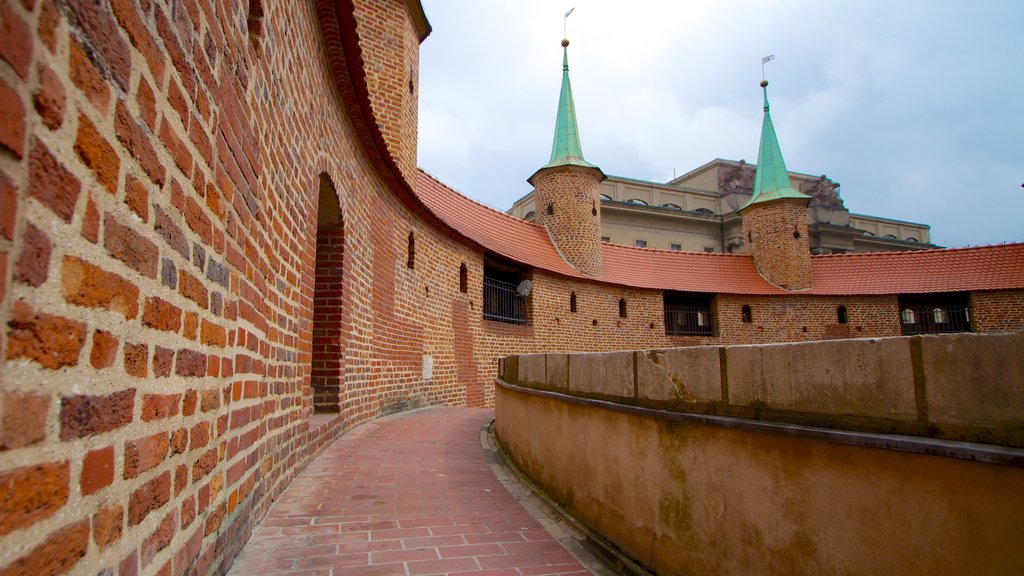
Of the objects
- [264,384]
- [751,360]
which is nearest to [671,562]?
[751,360]

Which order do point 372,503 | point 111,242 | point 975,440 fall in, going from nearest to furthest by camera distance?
point 111,242 → point 975,440 → point 372,503

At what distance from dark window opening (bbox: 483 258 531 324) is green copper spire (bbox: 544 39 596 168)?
688 cm

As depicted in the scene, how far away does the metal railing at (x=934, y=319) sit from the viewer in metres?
23.0

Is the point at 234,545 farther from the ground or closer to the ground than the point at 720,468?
closer to the ground

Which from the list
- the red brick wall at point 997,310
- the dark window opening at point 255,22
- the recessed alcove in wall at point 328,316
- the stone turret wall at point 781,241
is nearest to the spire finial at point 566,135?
the stone turret wall at point 781,241

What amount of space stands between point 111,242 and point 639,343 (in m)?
21.2

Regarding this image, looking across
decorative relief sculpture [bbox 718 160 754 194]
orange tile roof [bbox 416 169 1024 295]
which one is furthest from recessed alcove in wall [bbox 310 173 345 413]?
decorative relief sculpture [bbox 718 160 754 194]

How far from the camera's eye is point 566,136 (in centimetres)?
2466

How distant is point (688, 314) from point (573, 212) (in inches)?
246

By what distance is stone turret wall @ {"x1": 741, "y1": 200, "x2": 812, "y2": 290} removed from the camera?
24.7m

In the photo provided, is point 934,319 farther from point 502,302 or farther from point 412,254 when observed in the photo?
point 412,254

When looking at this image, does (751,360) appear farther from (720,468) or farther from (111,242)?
(111,242)

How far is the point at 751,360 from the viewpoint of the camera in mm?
2521

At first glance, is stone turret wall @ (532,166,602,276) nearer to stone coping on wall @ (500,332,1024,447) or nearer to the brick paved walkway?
the brick paved walkway
